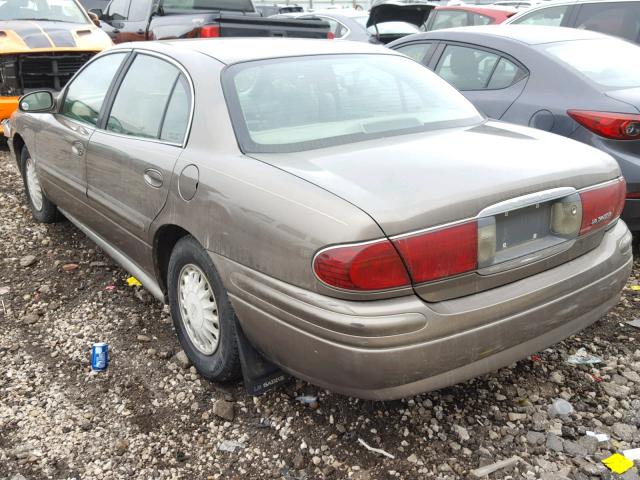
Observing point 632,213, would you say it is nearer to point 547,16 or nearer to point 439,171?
point 439,171

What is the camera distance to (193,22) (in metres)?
7.95

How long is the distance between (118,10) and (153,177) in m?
8.01

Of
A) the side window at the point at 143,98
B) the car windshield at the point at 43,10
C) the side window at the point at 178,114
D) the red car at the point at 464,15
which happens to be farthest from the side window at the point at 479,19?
the side window at the point at 178,114

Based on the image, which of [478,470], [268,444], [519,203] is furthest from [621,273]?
[268,444]

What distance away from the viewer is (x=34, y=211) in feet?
17.1

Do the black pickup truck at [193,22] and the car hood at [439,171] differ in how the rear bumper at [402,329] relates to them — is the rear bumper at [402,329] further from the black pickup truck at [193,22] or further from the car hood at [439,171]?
the black pickup truck at [193,22]

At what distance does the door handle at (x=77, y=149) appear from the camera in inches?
150

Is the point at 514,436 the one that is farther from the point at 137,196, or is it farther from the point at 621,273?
the point at 137,196

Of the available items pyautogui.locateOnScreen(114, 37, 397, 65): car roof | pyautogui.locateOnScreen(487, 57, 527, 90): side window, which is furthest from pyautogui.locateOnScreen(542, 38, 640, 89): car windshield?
pyautogui.locateOnScreen(114, 37, 397, 65): car roof

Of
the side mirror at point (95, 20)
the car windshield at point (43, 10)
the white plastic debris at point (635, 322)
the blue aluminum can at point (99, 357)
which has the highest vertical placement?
the car windshield at point (43, 10)

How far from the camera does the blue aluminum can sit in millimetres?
3127

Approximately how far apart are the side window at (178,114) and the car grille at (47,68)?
490 cm

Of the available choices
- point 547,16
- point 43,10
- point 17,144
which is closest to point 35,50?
point 43,10

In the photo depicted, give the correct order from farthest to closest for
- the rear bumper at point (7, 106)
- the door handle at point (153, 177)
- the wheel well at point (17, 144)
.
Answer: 1. the rear bumper at point (7, 106)
2. the wheel well at point (17, 144)
3. the door handle at point (153, 177)
